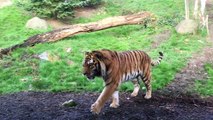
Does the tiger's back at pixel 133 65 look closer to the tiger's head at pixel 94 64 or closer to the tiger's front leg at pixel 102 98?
the tiger's front leg at pixel 102 98

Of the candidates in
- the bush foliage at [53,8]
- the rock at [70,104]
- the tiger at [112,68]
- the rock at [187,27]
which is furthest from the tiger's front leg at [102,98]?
the bush foliage at [53,8]

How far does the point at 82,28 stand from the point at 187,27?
3711mm

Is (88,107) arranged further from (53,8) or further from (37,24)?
(53,8)

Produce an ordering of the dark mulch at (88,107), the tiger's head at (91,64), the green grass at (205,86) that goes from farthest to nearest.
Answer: the green grass at (205,86) < the dark mulch at (88,107) < the tiger's head at (91,64)

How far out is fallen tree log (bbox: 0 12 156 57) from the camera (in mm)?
12632

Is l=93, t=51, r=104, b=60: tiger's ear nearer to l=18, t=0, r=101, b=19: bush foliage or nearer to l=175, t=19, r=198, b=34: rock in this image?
l=175, t=19, r=198, b=34: rock

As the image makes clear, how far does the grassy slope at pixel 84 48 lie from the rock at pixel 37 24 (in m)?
0.33

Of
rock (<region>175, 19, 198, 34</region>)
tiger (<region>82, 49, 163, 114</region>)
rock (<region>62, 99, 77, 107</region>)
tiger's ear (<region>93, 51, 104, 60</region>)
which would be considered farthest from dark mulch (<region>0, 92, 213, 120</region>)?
rock (<region>175, 19, 198, 34</region>)

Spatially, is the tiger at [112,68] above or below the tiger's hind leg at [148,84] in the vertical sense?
above

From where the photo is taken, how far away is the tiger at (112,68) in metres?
6.52

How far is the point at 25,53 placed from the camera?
12.0 metres

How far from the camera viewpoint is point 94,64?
6508mm

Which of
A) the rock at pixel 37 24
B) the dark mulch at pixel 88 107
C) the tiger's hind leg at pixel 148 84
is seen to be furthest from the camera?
→ the rock at pixel 37 24

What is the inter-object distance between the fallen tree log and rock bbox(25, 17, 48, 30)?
152cm
